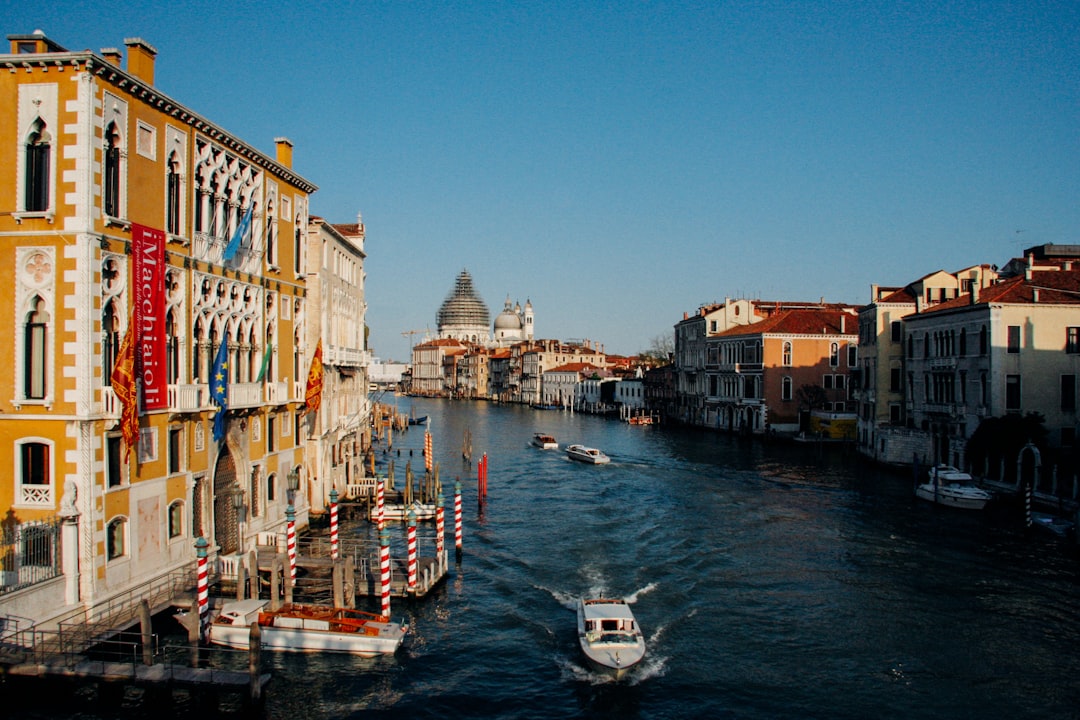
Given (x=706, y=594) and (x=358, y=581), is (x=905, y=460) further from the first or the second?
(x=358, y=581)

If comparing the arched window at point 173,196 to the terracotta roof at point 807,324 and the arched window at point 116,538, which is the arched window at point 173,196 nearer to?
the arched window at point 116,538

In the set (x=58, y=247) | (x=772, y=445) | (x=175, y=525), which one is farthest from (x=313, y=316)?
(x=772, y=445)

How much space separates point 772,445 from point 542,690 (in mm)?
39463

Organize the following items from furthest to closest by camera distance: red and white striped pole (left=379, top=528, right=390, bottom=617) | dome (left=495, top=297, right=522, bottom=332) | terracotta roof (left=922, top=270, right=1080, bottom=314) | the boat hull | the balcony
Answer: dome (left=495, top=297, right=522, bottom=332), terracotta roof (left=922, top=270, right=1080, bottom=314), the boat hull, the balcony, red and white striped pole (left=379, top=528, right=390, bottom=617)

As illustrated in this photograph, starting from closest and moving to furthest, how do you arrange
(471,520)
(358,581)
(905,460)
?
(358,581) → (471,520) → (905,460)

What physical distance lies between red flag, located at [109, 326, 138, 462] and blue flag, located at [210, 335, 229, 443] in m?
3.21

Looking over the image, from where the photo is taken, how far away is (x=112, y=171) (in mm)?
14602

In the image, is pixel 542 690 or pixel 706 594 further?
pixel 706 594

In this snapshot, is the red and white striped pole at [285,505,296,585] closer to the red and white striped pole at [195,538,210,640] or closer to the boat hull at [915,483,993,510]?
the red and white striped pole at [195,538,210,640]

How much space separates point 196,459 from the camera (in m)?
17.2

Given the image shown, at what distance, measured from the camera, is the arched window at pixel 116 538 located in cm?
1445

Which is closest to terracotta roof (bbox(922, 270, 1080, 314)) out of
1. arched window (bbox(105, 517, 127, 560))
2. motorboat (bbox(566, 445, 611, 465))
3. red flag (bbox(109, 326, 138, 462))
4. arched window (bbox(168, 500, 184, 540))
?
motorboat (bbox(566, 445, 611, 465))

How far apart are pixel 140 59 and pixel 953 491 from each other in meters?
25.5

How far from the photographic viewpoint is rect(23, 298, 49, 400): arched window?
1400 centimetres
